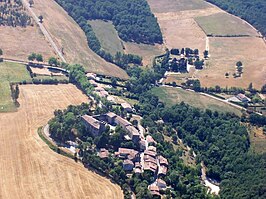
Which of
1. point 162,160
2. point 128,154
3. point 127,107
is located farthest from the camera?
point 127,107

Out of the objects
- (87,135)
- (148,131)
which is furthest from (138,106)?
(87,135)

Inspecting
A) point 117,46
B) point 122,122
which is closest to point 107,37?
point 117,46

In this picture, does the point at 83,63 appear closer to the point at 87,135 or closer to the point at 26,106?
the point at 26,106

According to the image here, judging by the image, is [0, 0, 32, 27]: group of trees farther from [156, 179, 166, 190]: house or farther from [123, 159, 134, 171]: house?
[156, 179, 166, 190]: house

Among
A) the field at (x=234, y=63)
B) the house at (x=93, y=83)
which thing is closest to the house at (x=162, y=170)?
the house at (x=93, y=83)

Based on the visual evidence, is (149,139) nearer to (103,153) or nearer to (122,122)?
(122,122)

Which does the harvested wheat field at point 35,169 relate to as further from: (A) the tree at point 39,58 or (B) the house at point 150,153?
(A) the tree at point 39,58
